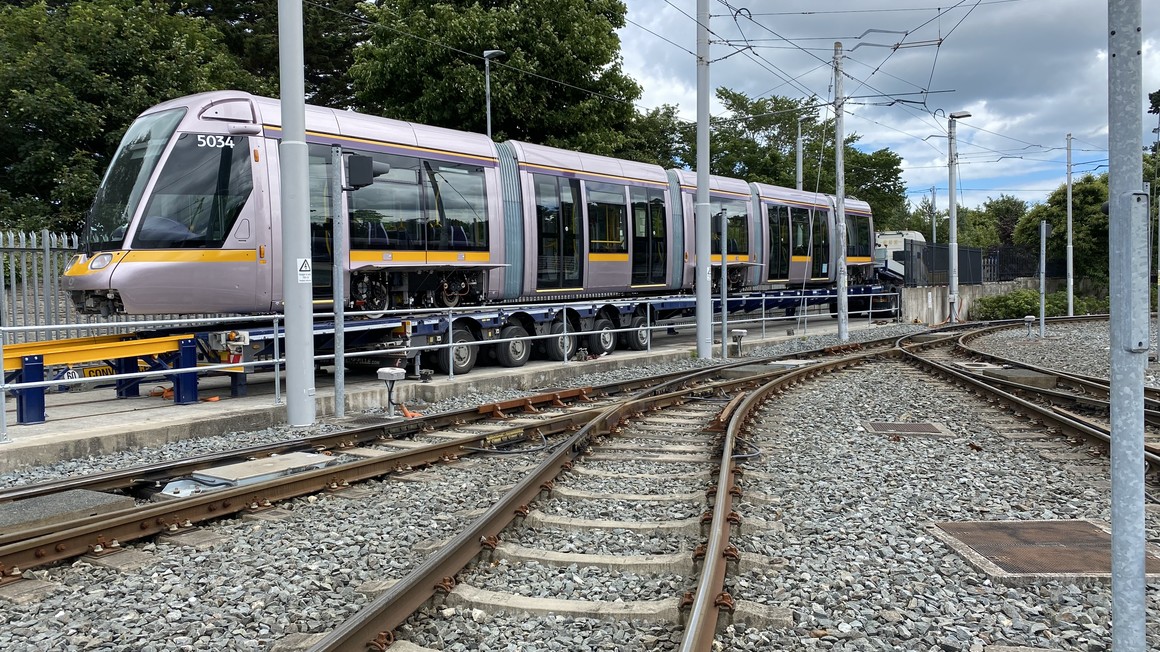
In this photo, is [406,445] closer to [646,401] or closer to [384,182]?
[646,401]

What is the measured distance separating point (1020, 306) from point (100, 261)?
35.5 meters

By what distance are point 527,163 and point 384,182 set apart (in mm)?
3307

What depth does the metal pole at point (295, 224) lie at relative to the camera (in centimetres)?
970

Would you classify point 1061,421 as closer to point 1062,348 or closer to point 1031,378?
point 1031,378

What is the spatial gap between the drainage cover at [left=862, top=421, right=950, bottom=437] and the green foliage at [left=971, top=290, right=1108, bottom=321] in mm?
30120

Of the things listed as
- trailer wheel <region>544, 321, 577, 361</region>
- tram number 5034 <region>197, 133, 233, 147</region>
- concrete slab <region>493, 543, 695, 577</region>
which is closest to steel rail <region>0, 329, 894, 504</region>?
concrete slab <region>493, 543, 695, 577</region>

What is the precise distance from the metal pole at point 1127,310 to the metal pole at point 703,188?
14.1m

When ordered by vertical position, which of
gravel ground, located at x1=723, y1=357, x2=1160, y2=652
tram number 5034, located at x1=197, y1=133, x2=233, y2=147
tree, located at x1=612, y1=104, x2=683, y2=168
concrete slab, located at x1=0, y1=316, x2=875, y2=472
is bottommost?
gravel ground, located at x1=723, y1=357, x2=1160, y2=652

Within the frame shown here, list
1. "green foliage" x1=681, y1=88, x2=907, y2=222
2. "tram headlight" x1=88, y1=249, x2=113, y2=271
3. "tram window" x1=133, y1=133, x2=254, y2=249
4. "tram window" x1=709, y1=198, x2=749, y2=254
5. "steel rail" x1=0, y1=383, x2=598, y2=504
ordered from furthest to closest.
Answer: "green foliage" x1=681, y1=88, x2=907, y2=222
"tram window" x1=709, y1=198, x2=749, y2=254
"tram window" x1=133, y1=133, x2=254, y2=249
"tram headlight" x1=88, y1=249, x2=113, y2=271
"steel rail" x1=0, y1=383, x2=598, y2=504

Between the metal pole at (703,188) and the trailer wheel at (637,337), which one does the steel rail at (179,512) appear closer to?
the metal pole at (703,188)

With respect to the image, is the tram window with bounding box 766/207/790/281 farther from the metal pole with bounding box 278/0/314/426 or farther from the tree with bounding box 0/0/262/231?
the metal pole with bounding box 278/0/314/426

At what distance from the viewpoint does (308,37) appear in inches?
1217

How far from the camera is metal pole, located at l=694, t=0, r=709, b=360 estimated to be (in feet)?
54.3

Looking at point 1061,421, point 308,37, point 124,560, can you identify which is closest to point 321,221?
point 124,560
